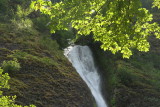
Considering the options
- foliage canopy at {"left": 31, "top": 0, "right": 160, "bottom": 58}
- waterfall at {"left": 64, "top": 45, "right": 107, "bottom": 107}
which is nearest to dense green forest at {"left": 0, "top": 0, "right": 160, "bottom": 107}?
foliage canopy at {"left": 31, "top": 0, "right": 160, "bottom": 58}

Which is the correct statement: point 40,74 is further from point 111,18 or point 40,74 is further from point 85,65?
point 85,65

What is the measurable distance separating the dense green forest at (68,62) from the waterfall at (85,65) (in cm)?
97

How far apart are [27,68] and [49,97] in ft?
10.1

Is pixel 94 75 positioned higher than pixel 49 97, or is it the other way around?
pixel 94 75

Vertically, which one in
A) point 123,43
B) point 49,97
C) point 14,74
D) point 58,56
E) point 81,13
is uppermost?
point 58,56

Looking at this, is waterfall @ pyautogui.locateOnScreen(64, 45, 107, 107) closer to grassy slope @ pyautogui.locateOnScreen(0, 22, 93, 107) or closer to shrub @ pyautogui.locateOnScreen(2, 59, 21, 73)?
grassy slope @ pyautogui.locateOnScreen(0, 22, 93, 107)

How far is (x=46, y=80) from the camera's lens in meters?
17.1

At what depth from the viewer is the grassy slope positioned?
14.9 metres

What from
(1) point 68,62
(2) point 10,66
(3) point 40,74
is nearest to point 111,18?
(2) point 10,66

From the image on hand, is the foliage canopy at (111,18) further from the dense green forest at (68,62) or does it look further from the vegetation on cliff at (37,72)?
the vegetation on cliff at (37,72)

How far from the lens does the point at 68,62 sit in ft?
73.7

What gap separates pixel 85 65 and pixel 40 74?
476 inches

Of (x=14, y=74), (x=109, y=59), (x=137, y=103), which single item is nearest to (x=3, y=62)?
(x=14, y=74)

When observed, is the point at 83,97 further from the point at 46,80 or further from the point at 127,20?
the point at 127,20
